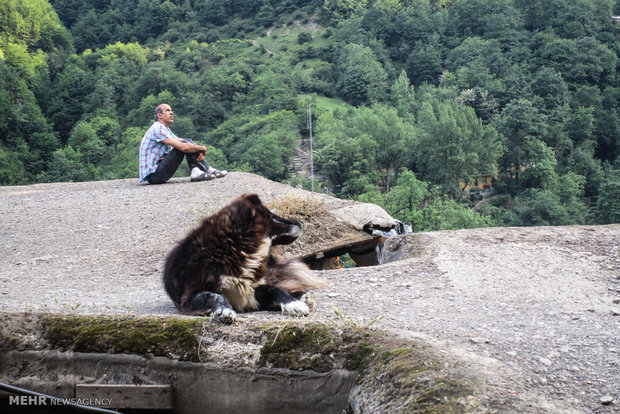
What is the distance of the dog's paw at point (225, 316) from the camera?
3.98 metres

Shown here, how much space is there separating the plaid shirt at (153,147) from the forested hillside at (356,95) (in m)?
41.9

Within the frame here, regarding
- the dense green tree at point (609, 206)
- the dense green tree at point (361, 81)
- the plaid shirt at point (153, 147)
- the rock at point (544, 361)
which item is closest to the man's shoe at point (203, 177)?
the plaid shirt at point (153, 147)

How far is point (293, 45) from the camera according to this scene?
364ft

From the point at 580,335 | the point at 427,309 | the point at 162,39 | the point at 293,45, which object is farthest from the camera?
the point at 162,39

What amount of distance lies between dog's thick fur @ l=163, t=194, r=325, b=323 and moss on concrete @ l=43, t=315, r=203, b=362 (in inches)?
14.6

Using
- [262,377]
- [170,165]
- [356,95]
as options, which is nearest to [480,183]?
[356,95]

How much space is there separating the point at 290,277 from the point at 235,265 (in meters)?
0.55

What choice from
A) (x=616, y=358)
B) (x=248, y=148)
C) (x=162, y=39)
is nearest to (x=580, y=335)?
(x=616, y=358)

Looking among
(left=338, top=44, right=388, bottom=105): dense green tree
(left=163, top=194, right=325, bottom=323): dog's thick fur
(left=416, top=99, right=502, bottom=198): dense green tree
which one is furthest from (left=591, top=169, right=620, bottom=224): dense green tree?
(left=163, top=194, right=325, bottom=323): dog's thick fur

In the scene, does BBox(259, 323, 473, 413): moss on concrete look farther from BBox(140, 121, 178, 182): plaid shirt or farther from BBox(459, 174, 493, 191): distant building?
BBox(459, 174, 493, 191): distant building

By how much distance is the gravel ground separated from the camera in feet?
11.3

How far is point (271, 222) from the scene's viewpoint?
15.7ft

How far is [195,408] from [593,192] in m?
74.4

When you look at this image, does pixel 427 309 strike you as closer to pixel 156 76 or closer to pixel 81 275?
pixel 81 275
